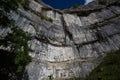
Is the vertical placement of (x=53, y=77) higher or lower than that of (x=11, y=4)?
lower

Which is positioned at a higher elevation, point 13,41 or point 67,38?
point 67,38

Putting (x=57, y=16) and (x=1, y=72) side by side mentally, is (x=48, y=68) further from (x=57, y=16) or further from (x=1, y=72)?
(x=57, y=16)

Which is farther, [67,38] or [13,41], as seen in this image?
[67,38]

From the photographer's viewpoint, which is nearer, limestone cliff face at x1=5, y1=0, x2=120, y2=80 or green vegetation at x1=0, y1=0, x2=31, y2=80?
green vegetation at x1=0, y1=0, x2=31, y2=80

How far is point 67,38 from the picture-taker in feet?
99.9

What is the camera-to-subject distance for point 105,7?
119ft

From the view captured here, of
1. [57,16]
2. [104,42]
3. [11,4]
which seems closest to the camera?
[11,4]

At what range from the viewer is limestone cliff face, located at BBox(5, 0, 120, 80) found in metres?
26.3

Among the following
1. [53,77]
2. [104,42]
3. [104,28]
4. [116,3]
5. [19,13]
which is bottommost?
[53,77]

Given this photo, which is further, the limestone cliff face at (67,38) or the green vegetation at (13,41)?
the limestone cliff face at (67,38)

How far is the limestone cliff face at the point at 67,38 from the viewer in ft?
86.4

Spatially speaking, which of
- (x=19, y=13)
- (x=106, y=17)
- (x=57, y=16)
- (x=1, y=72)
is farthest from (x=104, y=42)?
(x=1, y=72)

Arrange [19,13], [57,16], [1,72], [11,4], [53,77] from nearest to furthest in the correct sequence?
[11,4] → [1,72] → [53,77] → [19,13] → [57,16]

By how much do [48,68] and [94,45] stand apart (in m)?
7.72
